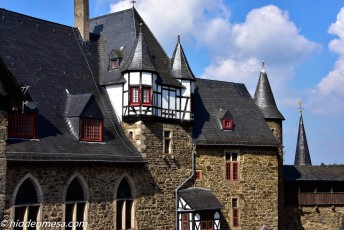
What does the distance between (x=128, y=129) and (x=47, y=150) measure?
16.1 feet

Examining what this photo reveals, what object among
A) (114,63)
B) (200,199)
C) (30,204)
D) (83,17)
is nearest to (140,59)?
(114,63)

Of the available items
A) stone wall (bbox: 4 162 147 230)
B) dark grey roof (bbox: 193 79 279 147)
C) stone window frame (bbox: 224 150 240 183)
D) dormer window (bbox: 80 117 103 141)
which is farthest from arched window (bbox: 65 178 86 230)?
stone window frame (bbox: 224 150 240 183)

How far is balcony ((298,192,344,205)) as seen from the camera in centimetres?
3191

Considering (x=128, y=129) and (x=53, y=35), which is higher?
(x=53, y=35)

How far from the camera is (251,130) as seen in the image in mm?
28297

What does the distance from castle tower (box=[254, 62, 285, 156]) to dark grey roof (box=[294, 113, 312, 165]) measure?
888cm

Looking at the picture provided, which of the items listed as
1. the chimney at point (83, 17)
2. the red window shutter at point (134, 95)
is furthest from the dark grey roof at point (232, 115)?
the chimney at point (83, 17)

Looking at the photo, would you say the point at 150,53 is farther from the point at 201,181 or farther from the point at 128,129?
the point at 201,181

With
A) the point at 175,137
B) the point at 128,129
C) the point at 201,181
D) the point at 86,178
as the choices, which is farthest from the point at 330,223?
the point at 86,178

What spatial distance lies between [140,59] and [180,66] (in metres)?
2.54

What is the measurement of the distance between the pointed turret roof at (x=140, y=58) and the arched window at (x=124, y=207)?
488cm

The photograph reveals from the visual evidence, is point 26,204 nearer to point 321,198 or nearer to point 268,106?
point 268,106

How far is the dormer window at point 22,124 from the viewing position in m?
19.2

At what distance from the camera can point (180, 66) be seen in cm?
2545
